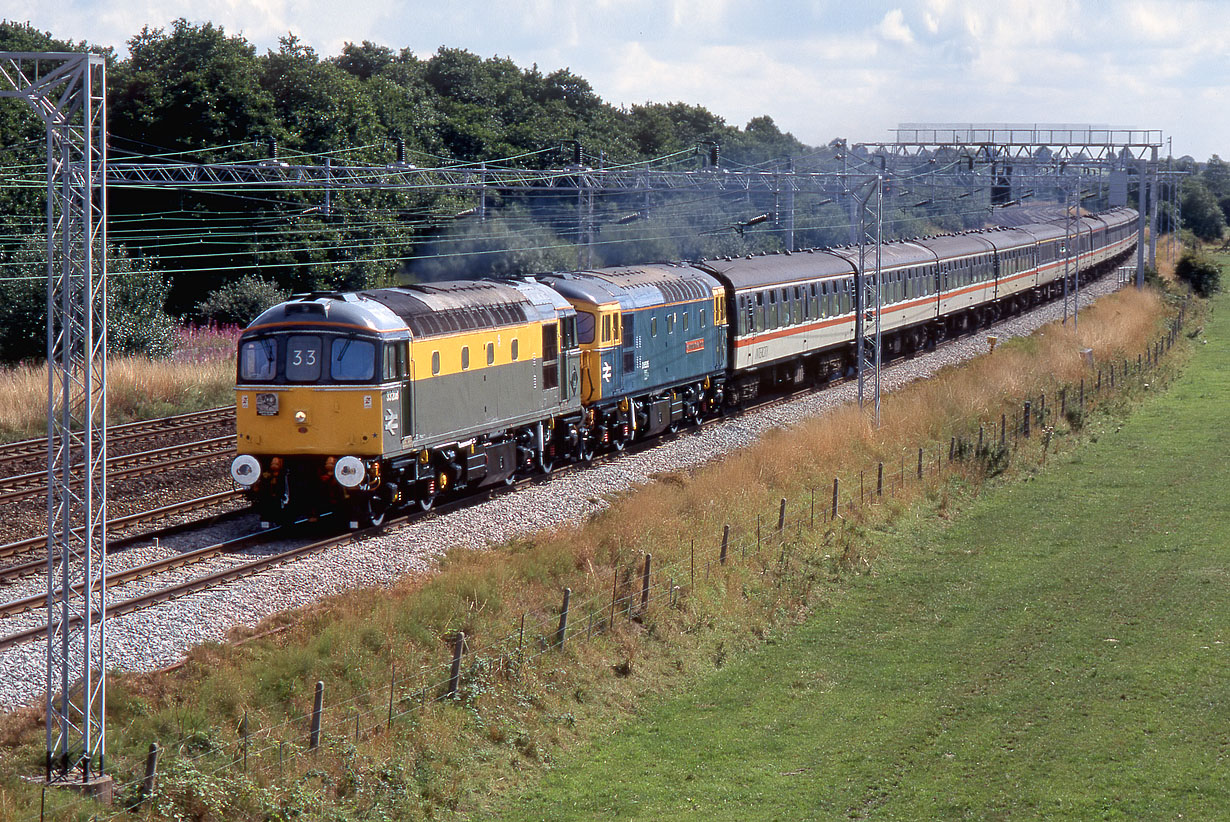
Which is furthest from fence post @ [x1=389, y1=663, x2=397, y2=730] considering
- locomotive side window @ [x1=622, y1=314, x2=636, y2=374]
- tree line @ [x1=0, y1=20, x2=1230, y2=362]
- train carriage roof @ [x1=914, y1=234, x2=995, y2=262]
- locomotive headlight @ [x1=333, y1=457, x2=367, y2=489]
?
train carriage roof @ [x1=914, y1=234, x2=995, y2=262]

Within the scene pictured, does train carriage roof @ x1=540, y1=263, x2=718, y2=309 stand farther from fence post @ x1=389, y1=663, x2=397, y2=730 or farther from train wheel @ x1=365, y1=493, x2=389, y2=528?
fence post @ x1=389, y1=663, x2=397, y2=730

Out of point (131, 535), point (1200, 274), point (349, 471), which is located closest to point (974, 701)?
point (349, 471)

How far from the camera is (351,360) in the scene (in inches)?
802

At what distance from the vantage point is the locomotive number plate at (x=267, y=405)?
67.6ft

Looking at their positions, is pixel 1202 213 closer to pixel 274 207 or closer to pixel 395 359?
pixel 274 207

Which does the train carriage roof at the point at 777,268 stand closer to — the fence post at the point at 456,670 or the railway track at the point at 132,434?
the railway track at the point at 132,434

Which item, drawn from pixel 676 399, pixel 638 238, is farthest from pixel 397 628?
pixel 638 238

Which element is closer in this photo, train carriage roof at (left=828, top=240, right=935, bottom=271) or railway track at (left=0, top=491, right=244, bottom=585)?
railway track at (left=0, top=491, right=244, bottom=585)

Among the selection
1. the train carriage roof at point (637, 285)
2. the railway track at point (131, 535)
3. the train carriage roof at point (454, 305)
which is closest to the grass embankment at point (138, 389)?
the railway track at point (131, 535)

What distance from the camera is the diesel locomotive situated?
20.5 m

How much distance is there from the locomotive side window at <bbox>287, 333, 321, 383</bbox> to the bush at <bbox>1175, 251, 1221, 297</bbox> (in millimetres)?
70807

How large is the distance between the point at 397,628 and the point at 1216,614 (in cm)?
1193

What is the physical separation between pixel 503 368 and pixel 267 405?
4750 mm

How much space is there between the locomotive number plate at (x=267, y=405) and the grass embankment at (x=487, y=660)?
389 centimetres
